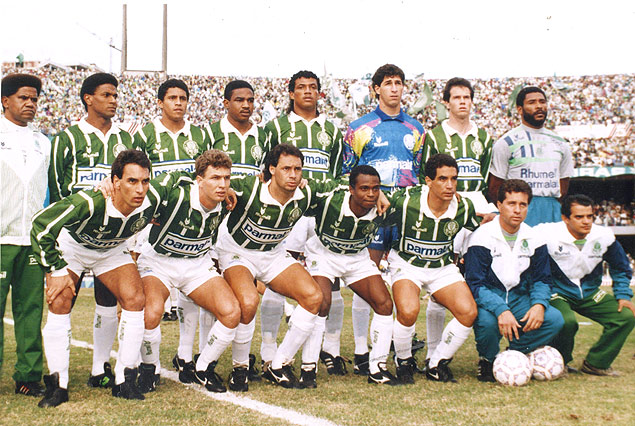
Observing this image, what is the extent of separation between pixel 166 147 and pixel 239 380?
2.29m

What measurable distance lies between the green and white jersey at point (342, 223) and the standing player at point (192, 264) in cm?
86

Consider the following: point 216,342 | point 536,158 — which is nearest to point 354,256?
point 216,342

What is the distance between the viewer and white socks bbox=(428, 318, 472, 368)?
16.4ft

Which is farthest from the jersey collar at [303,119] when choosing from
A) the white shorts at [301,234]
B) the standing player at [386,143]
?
the white shorts at [301,234]

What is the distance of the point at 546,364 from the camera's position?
502 cm

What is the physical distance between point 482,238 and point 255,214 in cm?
200

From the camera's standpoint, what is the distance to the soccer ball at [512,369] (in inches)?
190

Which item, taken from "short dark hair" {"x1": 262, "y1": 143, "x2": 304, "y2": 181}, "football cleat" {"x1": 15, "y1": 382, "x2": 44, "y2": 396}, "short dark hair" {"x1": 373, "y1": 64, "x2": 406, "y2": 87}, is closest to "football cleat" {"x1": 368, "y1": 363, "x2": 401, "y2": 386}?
"short dark hair" {"x1": 262, "y1": 143, "x2": 304, "y2": 181}

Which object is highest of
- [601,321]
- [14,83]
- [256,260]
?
[14,83]

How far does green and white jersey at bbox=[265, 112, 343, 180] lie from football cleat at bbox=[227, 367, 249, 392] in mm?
1974

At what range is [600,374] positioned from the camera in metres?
5.31

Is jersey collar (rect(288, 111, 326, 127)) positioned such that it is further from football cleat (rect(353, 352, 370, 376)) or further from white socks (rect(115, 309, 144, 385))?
white socks (rect(115, 309, 144, 385))

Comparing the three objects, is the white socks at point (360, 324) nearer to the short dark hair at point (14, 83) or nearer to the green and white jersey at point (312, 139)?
the green and white jersey at point (312, 139)

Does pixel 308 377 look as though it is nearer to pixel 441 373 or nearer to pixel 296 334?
pixel 296 334
